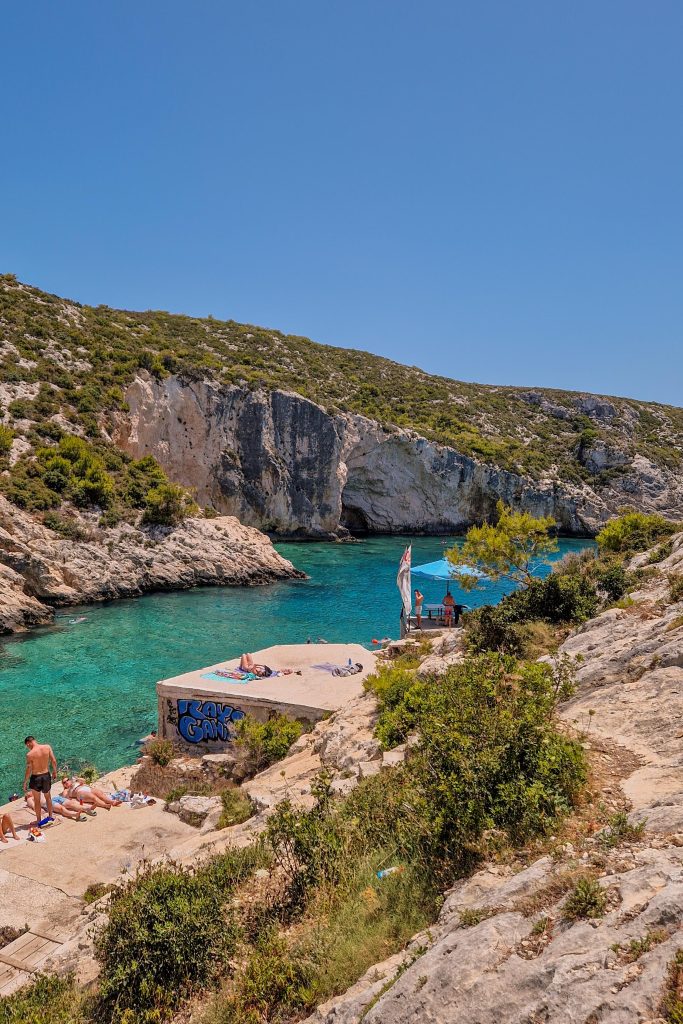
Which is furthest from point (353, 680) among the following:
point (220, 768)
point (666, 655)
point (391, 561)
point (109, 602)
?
point (391, 561)

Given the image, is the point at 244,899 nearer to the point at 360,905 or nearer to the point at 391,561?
the point at 360,905

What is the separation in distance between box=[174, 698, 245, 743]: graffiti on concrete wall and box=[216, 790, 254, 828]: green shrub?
387 cm

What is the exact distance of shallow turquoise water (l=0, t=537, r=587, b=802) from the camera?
47.4 ft

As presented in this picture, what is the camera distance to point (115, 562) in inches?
1156

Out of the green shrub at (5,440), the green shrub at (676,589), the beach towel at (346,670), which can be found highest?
the green shrub at (5,440)

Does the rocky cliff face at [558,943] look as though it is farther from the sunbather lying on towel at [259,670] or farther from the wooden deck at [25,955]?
the sunbather lying on towel at [259,670]

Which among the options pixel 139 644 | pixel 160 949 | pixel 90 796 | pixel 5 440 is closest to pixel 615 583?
pixel 160 949

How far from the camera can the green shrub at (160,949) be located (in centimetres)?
406

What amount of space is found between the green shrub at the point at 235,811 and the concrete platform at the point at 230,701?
138 inches

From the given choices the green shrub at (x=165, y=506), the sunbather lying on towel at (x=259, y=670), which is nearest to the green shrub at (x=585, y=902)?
the sunbather lying on towel at (x=259, y=670)

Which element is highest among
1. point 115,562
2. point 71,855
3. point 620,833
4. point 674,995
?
point 674,995

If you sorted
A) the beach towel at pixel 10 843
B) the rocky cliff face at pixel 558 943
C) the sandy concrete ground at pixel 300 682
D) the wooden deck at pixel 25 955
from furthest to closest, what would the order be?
the sandy concrete ground at pixel 300 682
the beach towel at pixel 10 843
the wooden deck at pixel 25 955
the rocky cliff face at pixel 558 943

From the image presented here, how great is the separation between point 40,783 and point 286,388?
4401 cm

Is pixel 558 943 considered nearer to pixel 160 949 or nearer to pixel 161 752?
pixel 160 949
